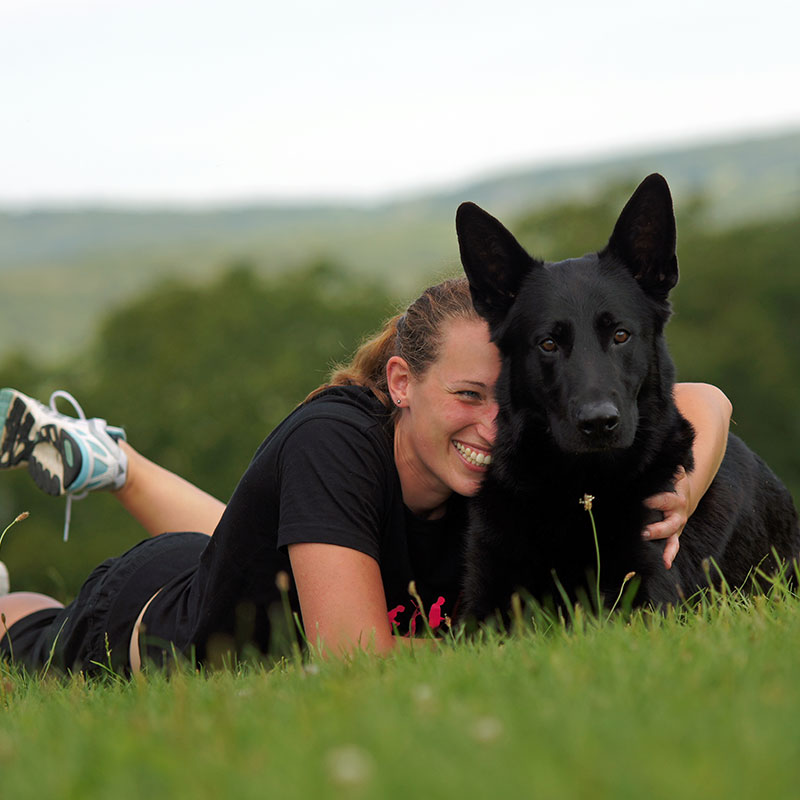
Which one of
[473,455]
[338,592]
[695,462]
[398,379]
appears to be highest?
[398,379]

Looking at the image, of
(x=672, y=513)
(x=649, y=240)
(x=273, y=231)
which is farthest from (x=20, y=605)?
(x=273, y=231)

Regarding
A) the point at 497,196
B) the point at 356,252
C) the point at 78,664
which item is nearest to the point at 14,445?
the point at 78,664

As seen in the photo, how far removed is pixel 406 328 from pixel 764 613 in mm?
1992

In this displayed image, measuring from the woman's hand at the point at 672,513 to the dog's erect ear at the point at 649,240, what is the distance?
0.75 metres

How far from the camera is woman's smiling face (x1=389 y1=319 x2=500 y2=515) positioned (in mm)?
4027

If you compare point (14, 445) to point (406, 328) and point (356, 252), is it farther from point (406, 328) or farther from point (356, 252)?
point (356, 252)

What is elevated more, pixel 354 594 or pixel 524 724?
pixel 524 724

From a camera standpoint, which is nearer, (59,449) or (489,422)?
(489,422)

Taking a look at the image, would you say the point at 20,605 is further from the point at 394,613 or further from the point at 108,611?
the point at 394,613

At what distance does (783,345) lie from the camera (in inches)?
1238

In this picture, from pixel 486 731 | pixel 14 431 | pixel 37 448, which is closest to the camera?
pixel 486 731

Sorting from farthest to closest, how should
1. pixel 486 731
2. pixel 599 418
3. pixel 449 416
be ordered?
pixel 449 416 < pixel 599 418 < pixel 486 731

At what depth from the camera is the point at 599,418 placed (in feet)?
11.3

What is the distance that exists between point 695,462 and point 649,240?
0.92 metres
